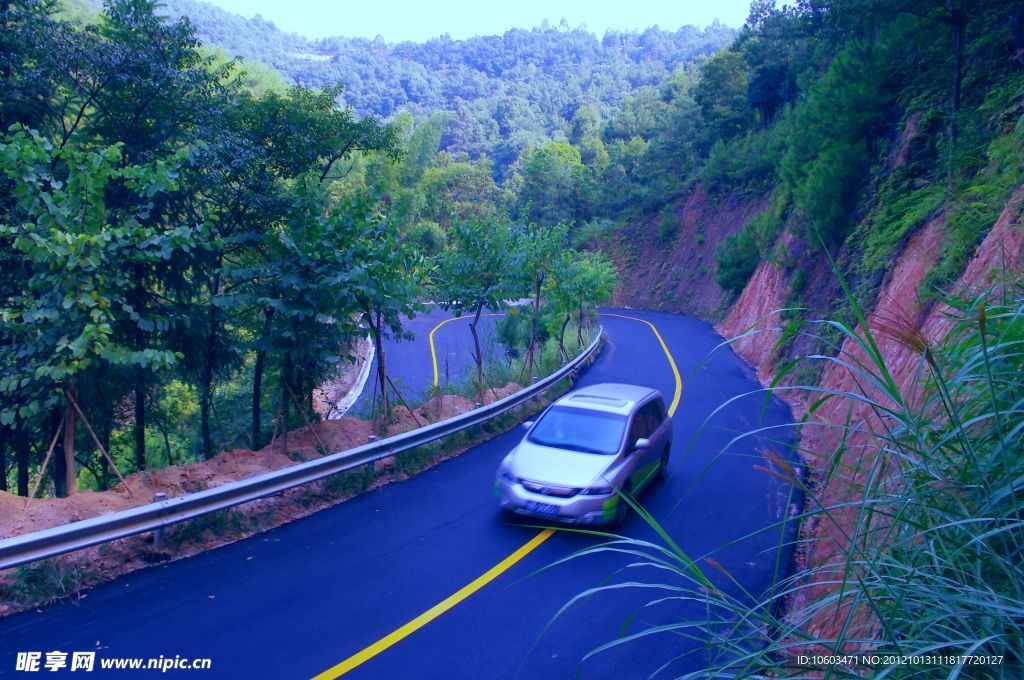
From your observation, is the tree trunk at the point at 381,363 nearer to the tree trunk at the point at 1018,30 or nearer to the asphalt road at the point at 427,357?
the asphalt road at the point at 427,357

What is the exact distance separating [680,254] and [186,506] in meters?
49.5

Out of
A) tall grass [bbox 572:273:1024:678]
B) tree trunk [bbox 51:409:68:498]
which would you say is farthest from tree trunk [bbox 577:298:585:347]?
tall grass [bbox 572:273:1024:678]

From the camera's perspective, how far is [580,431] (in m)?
9.72

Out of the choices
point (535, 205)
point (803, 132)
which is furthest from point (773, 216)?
point (535, 205)

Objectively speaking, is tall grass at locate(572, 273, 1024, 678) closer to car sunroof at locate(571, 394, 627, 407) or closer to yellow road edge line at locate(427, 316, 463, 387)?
car sunroof at locate(571, 394, 627, 407)

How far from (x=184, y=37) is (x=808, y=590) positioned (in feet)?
42.8

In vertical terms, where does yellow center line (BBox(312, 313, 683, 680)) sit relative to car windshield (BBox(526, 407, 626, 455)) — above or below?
below

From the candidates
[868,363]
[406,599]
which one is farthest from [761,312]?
[406,599]

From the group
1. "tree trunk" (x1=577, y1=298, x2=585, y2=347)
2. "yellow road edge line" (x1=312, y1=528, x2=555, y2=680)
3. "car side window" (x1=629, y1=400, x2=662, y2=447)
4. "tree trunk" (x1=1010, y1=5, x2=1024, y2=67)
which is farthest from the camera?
"tree trunk" (x1=577, y1=298, x2=585, y2=347)

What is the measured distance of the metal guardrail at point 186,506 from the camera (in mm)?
6023

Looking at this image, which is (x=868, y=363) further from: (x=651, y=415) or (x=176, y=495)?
(x=176, y=495)

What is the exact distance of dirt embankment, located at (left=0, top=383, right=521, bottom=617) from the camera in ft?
21.0

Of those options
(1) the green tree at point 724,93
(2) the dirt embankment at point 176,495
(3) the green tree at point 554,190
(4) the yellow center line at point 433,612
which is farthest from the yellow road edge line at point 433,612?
(3) the green tree at point 554,190

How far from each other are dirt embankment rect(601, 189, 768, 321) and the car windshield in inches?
1251
